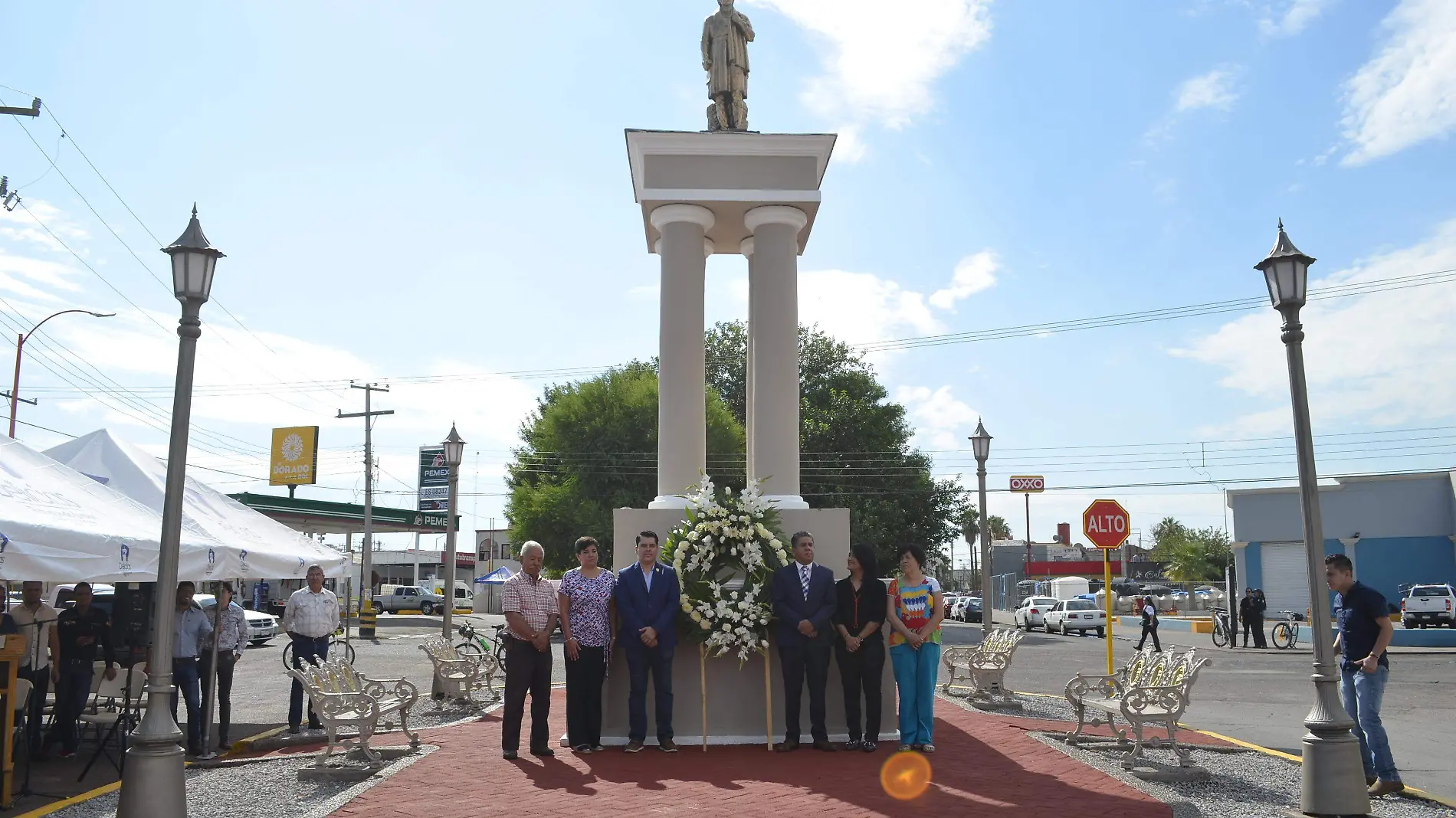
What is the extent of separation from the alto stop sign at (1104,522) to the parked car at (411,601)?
43.2 m

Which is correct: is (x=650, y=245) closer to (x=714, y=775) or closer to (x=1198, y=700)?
(x=714, y=775)

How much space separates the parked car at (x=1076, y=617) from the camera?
37.3 metres

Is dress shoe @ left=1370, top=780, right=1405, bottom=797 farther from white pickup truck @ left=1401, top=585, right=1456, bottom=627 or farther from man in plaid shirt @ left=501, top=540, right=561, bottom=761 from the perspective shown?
white pickup truck @ left=1401, top=585, right=1456, bottom=627

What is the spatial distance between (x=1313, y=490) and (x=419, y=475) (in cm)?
4319

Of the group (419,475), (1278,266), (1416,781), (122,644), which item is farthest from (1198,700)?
(419,475)

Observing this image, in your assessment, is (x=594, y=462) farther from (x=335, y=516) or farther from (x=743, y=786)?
(x=743, y=786)

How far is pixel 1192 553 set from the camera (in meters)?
72.4

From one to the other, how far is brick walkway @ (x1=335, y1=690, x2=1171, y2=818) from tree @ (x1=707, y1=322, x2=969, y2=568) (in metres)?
26.8

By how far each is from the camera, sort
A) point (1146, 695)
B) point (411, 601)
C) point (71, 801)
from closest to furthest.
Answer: point (71, 801) → point (1146, 695) → point (411, 601)

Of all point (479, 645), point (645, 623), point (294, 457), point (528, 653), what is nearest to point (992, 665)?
point (645, 623)

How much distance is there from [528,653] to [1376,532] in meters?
40.2

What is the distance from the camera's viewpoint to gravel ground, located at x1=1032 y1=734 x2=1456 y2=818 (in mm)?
7035

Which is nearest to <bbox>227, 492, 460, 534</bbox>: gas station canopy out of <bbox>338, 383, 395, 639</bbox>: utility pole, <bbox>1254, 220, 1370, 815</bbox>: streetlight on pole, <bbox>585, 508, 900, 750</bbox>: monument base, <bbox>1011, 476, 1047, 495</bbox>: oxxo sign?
<bbox>338, 383, 395, 639</bbox>: utility pole

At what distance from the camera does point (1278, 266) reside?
321 inches
